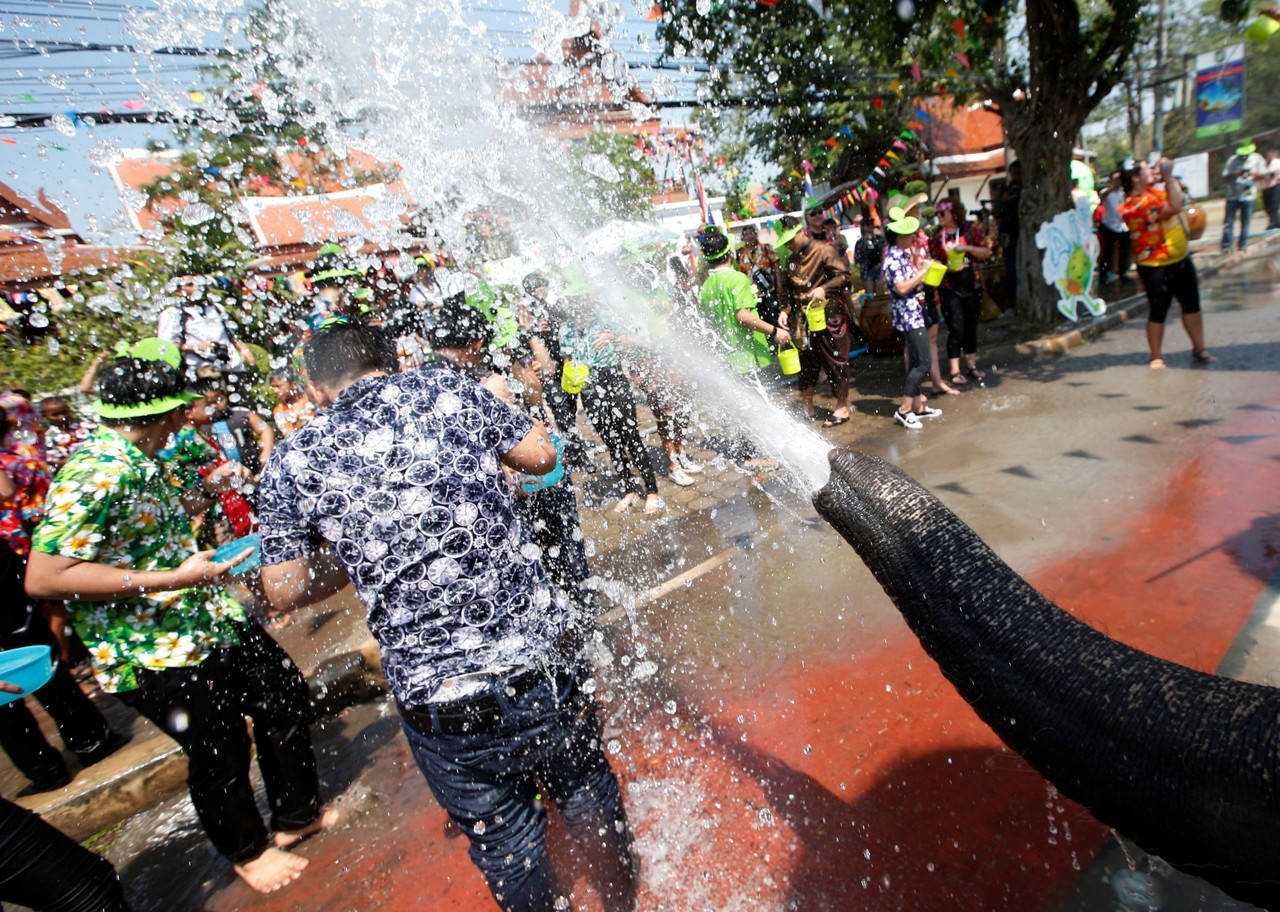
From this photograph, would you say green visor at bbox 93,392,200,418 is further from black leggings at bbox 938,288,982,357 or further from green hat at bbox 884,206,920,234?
black leggings at bbox 938,288,982,357

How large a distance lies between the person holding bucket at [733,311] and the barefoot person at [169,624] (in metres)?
4.37

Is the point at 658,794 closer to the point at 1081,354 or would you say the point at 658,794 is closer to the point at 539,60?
the point at 1081,354

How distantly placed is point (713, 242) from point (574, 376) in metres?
1.91

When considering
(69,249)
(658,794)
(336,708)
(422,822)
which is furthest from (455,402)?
(69,249)

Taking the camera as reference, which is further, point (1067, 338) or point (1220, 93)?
point (1220, 93)

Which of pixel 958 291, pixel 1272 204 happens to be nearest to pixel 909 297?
pixel 958 291

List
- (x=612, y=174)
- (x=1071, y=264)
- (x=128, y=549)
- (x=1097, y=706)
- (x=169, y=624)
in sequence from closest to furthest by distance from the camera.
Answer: (x=1097, y=706) → (x=128, y=549) → (x=169, y=624) → (x=1071, y=264) → (x=612, y=174)

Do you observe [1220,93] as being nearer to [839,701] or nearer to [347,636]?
[839,701]

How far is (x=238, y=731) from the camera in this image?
274 cm

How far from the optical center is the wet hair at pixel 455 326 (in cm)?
314

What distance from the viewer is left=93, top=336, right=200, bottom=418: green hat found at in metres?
2.48

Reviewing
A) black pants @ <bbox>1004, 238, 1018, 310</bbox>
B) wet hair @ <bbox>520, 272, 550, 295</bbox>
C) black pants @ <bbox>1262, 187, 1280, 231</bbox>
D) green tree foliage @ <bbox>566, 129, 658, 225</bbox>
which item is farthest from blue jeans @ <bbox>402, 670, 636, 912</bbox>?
black pants @ <bbox>1262, 187, 1280, 231</bbox>

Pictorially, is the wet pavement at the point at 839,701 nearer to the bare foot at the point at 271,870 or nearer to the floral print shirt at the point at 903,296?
the bare foot at the point at 271,870

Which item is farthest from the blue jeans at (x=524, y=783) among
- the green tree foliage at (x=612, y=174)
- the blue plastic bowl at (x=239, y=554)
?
the green tree foliage at (x=612, y=174)
